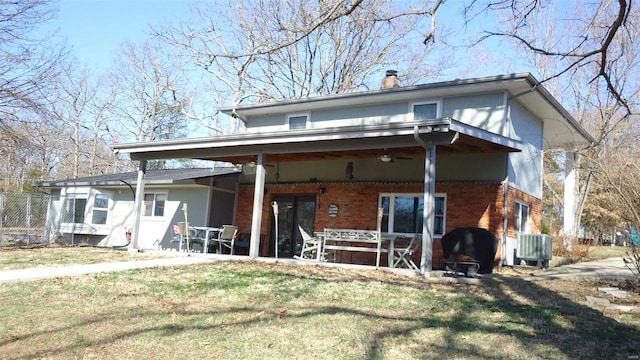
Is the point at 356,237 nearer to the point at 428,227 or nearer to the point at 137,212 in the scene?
the point at 428,227

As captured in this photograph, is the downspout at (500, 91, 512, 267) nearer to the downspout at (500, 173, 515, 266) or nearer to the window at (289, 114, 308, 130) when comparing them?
the downspout at (500, 173, 515, 266)

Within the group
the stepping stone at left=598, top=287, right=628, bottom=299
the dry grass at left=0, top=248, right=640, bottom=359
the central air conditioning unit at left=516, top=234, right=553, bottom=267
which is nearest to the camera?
the dry grass at left=0, top=248, right=640, bottom=359

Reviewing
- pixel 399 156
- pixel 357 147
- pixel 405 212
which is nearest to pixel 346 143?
pixel 357 147

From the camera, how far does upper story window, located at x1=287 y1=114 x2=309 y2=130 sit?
15680mm

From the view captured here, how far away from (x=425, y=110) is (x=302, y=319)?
8701mm

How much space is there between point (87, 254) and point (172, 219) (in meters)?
5.08

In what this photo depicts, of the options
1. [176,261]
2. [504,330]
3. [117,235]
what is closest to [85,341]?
[504,330]

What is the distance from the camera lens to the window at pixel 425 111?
43.9ft

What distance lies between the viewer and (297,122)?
15.9m

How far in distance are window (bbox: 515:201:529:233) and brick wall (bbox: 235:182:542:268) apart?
21 cm

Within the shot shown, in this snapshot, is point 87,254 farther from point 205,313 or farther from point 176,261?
point 205,313

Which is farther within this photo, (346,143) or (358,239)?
(358,239)

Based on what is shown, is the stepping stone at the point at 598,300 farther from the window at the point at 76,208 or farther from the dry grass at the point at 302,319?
the window at the point at 76,208

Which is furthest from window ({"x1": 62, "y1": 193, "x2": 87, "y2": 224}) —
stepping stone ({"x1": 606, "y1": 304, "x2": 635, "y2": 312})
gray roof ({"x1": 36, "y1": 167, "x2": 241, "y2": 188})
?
stepping stone ({"x1": 606, "y1": 304, "x2": 635, "y2": 312})
